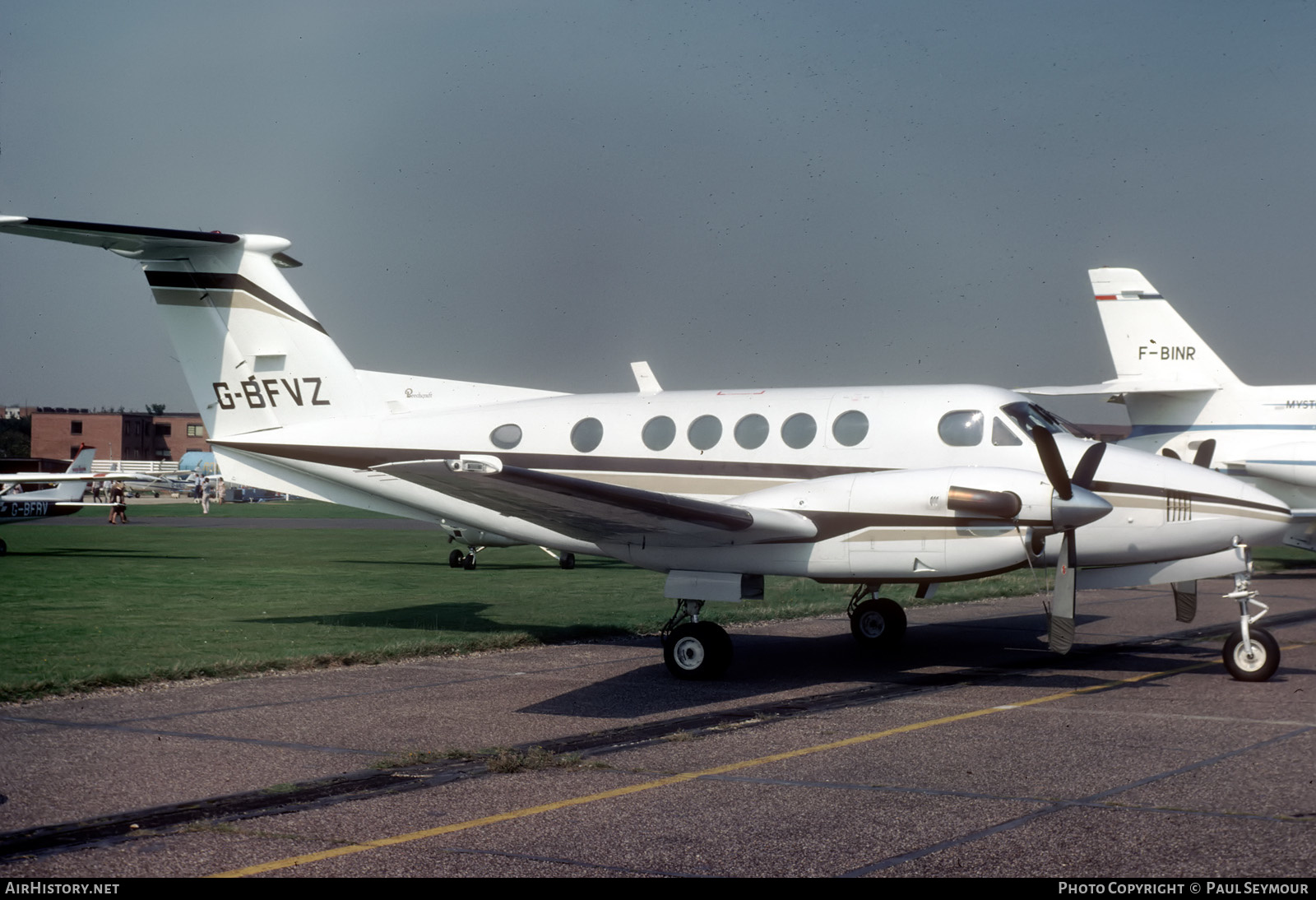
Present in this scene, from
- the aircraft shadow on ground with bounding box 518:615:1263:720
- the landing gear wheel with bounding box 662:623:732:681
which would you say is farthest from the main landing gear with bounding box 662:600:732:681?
the aircraft shadow on ground with bounding box 518:615:1263:720

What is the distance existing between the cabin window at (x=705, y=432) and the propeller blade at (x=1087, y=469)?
12.8 ft

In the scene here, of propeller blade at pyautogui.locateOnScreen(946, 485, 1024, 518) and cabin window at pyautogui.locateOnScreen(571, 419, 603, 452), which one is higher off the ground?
cabin window at pyautogui.locateOnScreen(571, 419, 603, 452)

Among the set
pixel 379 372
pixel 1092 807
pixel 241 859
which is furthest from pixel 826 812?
pixel 379 372

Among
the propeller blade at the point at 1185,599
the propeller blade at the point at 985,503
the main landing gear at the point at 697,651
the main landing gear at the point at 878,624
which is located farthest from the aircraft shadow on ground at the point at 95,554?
the propeller blade at the point at 1185,599

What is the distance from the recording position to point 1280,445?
2767 cm

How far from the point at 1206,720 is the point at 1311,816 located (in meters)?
3.21

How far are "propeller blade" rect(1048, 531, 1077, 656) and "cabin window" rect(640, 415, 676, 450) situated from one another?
4.57 metres

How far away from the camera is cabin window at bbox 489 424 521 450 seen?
14469 millimetres

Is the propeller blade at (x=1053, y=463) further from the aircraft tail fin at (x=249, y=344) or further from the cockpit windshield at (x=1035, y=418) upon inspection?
the aircraft tail fin at (x=249, y=344)

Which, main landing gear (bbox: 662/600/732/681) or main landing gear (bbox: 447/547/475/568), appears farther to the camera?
main landing gear (bbox: 447/547/475/568)

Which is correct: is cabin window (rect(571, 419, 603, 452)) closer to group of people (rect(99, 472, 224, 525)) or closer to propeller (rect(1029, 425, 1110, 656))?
propeller (rect(1029, 425, 1110, 656))

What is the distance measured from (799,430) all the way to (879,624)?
3.22 m

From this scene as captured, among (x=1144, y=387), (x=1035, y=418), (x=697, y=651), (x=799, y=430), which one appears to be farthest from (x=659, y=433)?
(x=1144, y=387)

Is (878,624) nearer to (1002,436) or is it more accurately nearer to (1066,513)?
(1002,436)
